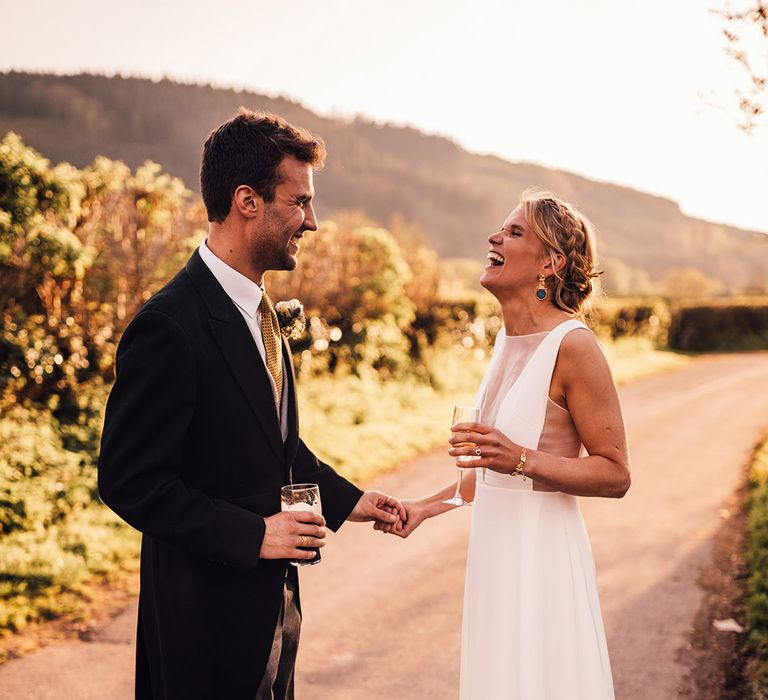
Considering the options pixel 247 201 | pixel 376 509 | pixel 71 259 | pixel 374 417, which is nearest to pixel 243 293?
pixel 247 201

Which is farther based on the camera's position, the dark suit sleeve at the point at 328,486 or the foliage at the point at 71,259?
the foliage at the point at 71,259

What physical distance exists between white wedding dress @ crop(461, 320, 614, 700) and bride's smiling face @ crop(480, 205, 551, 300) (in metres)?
0.23

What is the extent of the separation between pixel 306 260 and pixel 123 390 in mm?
11084

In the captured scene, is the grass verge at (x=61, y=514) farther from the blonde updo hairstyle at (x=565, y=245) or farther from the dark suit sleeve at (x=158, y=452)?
the blonde updo hairstyle at (x=565, y=245)

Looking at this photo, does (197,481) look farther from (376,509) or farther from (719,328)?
(719,328)

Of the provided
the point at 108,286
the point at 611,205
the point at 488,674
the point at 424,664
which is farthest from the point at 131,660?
the point at 611,205

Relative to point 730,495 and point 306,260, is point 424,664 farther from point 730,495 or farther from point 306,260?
point 306,260

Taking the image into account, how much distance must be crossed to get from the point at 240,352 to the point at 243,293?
25 centimetres

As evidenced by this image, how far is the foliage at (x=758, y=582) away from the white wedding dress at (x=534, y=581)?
237 centimetres

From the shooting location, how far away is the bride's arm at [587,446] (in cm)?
275

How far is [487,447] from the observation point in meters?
2.72

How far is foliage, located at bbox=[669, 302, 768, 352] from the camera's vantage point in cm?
3206

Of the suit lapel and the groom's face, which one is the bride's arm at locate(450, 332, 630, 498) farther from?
the groom's face

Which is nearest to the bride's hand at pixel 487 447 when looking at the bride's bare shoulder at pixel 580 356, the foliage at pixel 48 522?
the bride's bare shoulder at pixel 580 356
